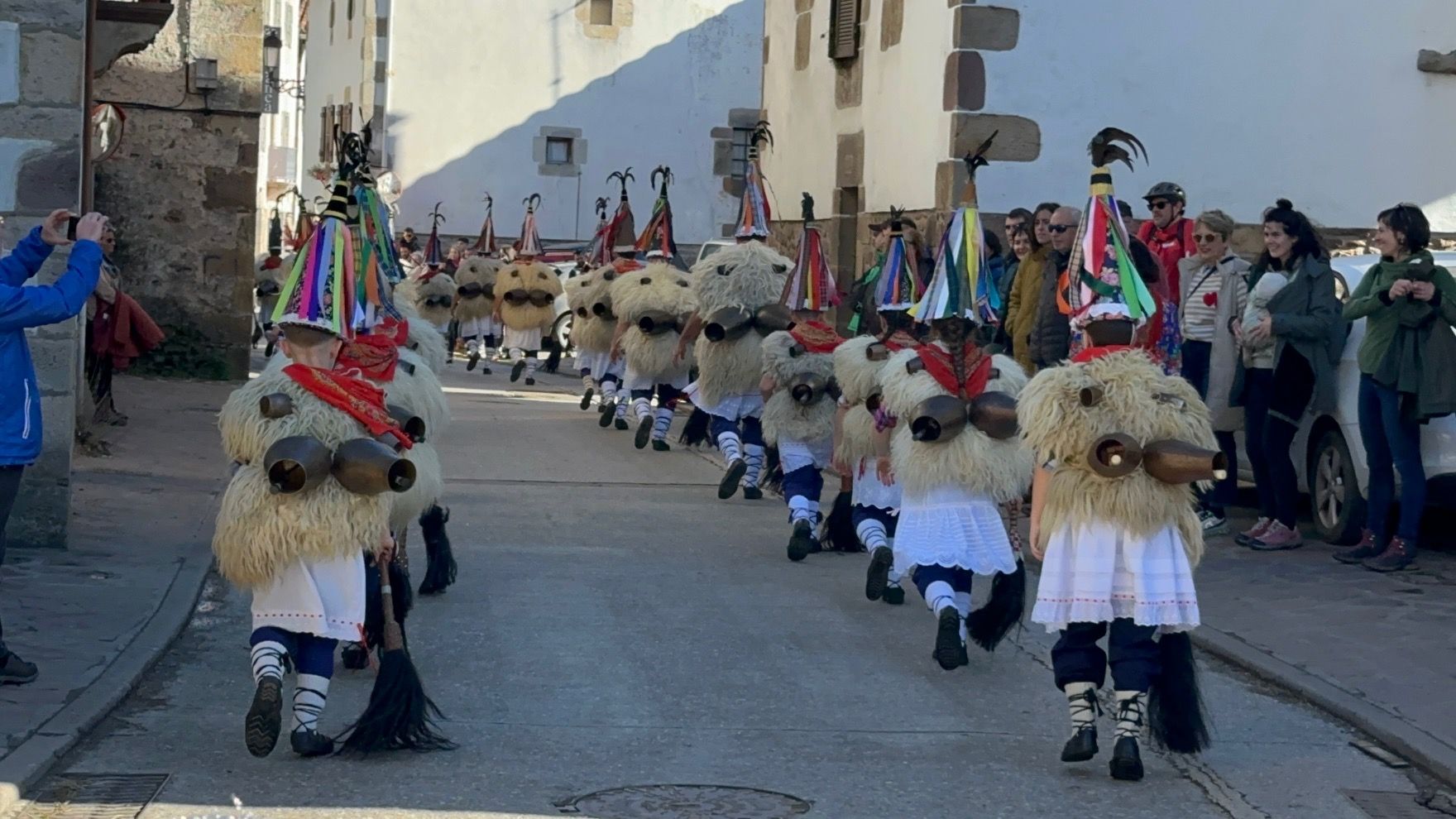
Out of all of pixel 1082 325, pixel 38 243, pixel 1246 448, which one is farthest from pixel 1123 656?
pixel 1246 448

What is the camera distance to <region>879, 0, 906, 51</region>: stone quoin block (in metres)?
17.0

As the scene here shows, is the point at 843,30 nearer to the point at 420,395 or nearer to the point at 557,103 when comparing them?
the point at 420,395

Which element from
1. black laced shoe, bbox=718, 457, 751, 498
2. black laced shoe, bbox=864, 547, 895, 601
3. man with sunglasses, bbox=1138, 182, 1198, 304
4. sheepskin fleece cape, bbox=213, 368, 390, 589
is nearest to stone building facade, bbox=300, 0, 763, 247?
black laced shoe, bbox=718, 457, 751, 498

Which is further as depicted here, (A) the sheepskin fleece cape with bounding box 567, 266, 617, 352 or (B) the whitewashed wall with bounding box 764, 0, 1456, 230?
(A) the sheepskin fleece cape with bounding box 567, 266, 617, 352

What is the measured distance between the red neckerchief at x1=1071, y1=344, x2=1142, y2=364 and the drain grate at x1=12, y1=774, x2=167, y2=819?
11.1 ft

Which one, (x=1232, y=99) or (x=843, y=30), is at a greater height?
(x=843, y=30)

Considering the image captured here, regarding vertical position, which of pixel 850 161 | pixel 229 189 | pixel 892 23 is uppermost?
pixel 892 23

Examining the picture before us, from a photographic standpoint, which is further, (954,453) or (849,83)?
(849,83)

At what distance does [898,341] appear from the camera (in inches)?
389

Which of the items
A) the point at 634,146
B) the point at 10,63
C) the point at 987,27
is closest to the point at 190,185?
the point at 987,27

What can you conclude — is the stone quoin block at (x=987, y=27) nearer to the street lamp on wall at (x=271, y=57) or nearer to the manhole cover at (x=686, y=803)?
the manhole cover at (x=686, y=803)

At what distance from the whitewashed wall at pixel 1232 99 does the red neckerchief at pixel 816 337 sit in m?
4.33

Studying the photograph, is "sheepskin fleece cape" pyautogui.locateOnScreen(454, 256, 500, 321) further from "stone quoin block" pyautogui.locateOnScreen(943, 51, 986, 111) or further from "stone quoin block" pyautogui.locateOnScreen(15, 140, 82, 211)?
"stone quoin block" pyautogui.locateOnScreen(15, 140, 82, 211)

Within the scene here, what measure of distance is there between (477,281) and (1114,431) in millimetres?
19223
